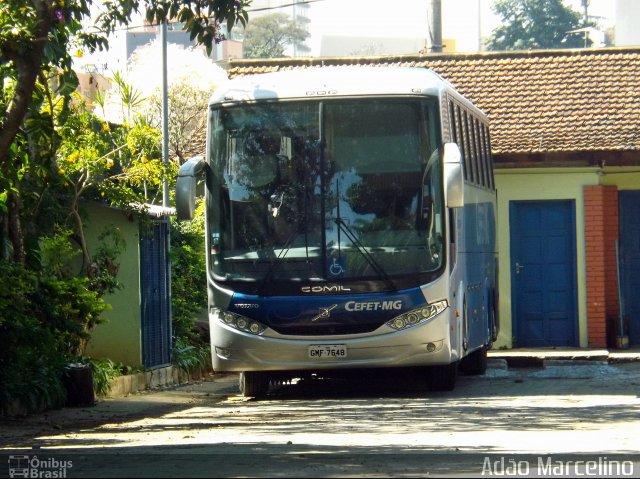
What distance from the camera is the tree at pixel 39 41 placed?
1215 cm

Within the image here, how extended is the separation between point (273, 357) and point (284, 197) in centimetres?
186

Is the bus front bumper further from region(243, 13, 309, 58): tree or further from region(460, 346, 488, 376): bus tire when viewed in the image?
region(243, 13, 309, 58): tree

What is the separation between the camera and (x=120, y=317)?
706 inches

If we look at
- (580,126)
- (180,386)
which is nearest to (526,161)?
(580,126)

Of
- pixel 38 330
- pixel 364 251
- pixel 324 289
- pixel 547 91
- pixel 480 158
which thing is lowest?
pixel 38 330

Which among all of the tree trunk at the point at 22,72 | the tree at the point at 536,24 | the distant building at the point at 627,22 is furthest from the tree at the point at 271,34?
the tree trunk at the point at 22,72

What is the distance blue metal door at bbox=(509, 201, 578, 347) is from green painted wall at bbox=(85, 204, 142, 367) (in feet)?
28.2

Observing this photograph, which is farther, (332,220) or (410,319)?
(332,220)

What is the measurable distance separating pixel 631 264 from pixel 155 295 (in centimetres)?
1000

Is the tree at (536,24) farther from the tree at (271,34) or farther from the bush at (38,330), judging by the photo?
the bush at (38,330)
